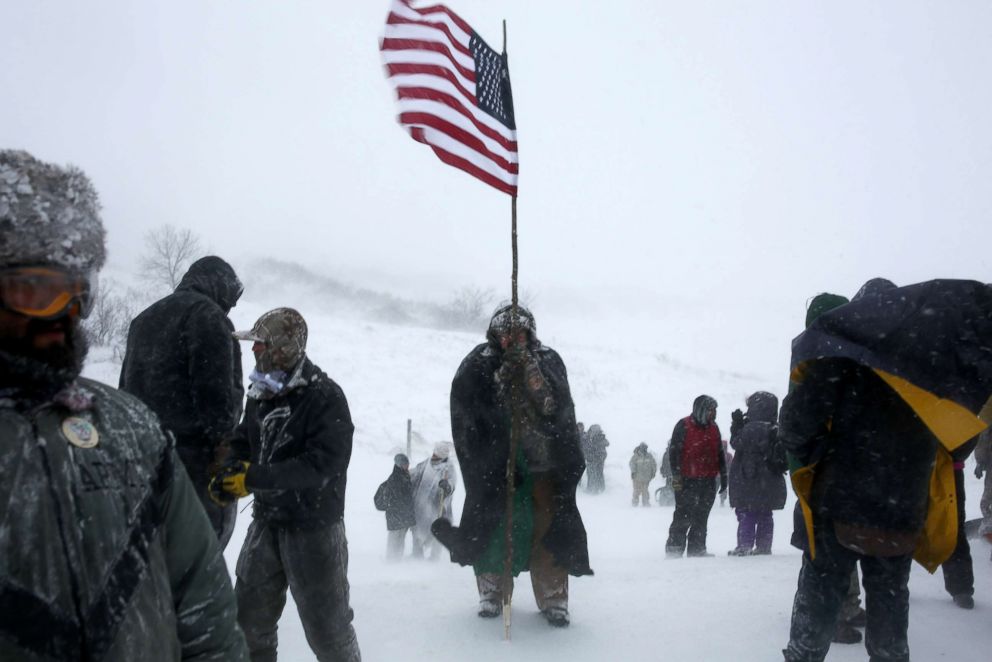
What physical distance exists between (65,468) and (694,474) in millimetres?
7296

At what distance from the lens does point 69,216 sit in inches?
53.4

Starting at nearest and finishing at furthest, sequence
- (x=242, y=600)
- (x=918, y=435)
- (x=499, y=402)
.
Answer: (x=918, y=435), (x=242, y=600), (x=499, y=402)

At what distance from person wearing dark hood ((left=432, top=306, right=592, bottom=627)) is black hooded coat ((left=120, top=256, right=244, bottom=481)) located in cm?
140

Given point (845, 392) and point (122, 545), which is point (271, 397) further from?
point (845, 392)

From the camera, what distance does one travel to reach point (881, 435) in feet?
10.4

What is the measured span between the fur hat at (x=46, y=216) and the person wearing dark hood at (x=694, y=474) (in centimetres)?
714

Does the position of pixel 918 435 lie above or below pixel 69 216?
below

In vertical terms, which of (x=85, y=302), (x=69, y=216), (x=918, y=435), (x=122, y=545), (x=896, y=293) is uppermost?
(x=896, y=293)

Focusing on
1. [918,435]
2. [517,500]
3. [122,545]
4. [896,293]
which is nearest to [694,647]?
[517,500]

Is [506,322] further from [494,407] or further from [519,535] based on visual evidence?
[519,535]

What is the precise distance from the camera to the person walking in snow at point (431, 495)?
9.94 metres

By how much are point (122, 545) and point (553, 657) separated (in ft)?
10.5

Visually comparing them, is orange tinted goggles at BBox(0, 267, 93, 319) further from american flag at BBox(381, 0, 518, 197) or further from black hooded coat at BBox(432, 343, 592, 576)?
american flag at BBox(381, 0, 518, 197)

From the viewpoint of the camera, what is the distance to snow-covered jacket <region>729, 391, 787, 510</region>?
7902 mm
